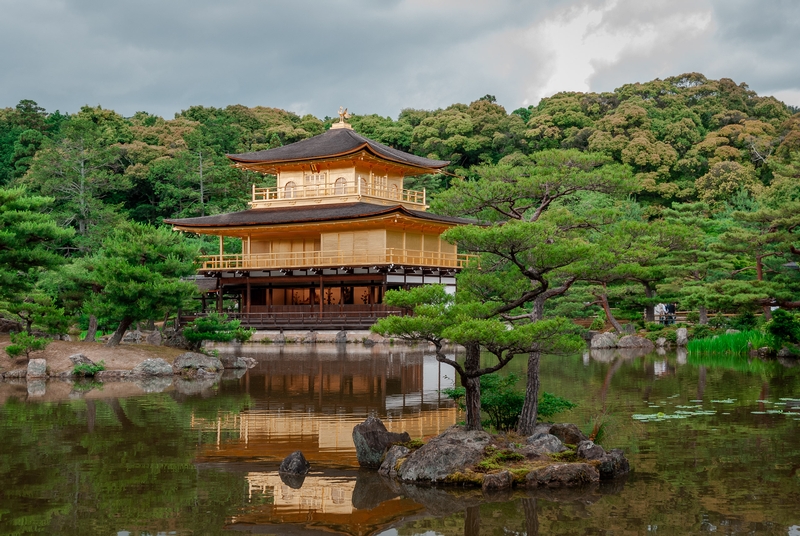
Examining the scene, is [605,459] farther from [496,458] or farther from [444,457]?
[444,457]

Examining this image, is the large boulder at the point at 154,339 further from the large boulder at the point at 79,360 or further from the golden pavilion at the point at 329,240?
the golden pavilion at the point at 329,240

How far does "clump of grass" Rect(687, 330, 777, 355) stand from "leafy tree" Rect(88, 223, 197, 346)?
15.6 metres

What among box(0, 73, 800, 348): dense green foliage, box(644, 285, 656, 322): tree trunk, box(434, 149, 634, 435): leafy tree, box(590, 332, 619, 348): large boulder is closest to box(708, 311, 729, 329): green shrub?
box(0, 73, 800, 348): dense green foliage

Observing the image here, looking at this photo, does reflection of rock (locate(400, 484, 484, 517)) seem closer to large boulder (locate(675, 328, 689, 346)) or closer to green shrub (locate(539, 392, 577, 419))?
green shrub (locate(539, 392, 577, 419))

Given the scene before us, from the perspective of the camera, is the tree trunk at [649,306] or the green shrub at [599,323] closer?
the tree trunk at [649,306]

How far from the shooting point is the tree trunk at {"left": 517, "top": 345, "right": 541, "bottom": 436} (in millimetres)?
10062

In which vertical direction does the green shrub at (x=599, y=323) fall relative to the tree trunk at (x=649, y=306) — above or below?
below

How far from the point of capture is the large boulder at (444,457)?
29.0 feet

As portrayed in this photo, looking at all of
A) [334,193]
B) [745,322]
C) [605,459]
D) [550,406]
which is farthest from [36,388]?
[745,322]

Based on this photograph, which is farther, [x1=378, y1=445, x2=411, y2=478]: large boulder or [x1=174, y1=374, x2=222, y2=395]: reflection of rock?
[x1=174, y1=374, x2=222, y2=395]: reflection of rock

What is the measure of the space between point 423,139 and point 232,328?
144ft

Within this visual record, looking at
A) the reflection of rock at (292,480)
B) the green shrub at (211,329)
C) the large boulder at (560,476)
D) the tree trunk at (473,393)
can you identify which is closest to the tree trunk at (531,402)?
the tree trunk at (473,393)

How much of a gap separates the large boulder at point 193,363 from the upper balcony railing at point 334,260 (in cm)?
1246

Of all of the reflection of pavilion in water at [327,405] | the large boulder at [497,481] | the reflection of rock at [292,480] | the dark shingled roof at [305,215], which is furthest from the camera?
the dark shingled roof at [305,215]
